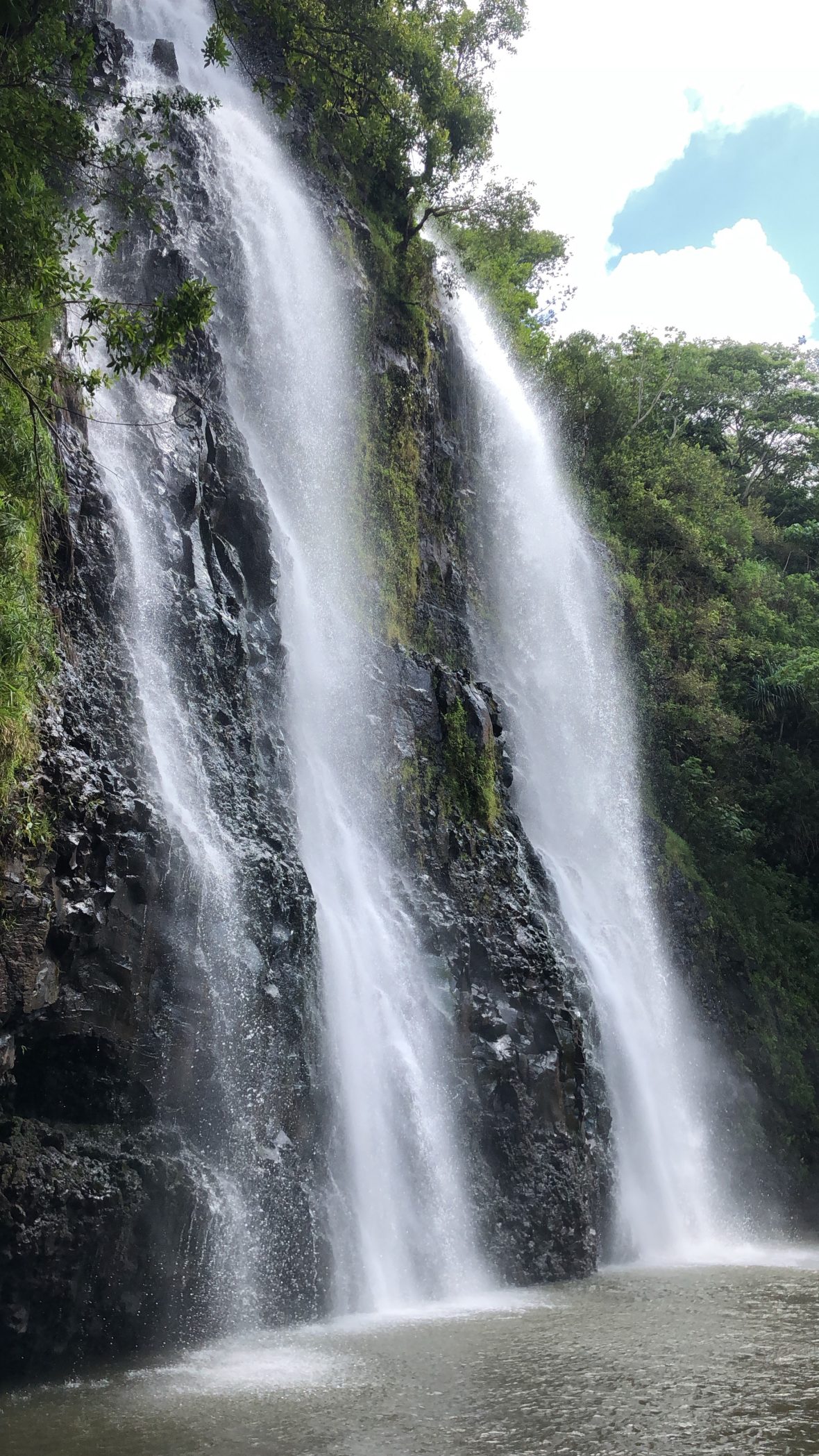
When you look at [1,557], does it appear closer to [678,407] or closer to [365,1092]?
[365,1092]

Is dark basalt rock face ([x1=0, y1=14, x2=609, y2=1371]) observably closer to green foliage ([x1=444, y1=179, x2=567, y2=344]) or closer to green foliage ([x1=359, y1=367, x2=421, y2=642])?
green foliage ([x1=359, y1=367, x2=421, y2=642])

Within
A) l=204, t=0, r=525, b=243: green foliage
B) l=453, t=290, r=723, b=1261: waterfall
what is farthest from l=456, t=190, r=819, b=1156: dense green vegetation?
l=204, t=0, r=525, b=243: green foliage

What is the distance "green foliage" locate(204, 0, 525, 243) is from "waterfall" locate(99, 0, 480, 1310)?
44.3 inches

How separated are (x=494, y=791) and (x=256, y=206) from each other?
9566 millimetres

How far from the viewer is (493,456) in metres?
19.8

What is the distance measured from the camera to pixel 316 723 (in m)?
12.9

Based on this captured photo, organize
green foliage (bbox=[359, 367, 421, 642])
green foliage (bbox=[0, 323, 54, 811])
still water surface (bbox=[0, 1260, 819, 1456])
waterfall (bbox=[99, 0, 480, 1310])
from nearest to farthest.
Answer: still water surface (bbox=[0, 1260, 819, 1456]) < green foliage (bbox=[0, 323, 54, 811]) < waterfall (bbox=[99, 0, 480, 1310]) < green foliage (bbox=[359, 367, 421, 642])

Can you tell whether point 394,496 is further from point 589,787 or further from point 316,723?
point 589,787

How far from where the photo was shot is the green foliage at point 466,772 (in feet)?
45.7

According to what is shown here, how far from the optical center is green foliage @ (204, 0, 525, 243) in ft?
56.6

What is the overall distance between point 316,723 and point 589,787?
22.0 ft

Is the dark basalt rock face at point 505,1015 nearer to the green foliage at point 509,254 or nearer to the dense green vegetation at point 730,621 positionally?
the dense green vegetation at point 730,621

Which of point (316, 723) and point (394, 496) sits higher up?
point (394, 496)

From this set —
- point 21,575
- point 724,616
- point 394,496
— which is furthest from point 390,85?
point 21,575
